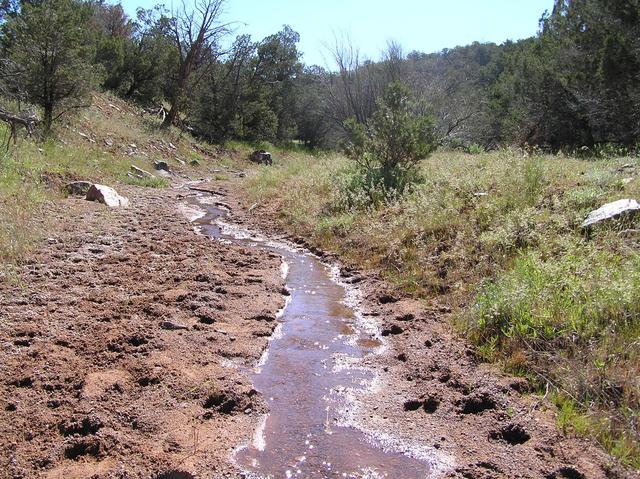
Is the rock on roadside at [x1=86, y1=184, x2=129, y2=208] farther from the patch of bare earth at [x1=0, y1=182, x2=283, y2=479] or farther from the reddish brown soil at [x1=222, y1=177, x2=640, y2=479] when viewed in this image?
the reddish brown soil at [x1=222, y1=177, x2=640, y2=479]

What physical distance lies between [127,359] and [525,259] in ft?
13.1

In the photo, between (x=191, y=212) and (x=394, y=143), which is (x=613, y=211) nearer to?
(x=394, y=143)

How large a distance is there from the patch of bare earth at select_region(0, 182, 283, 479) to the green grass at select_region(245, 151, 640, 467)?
1933mm

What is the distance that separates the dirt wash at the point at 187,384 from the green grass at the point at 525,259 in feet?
1.08

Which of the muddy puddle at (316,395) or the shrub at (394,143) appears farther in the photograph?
the shrub at (394,143)

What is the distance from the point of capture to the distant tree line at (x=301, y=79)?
42.1ft

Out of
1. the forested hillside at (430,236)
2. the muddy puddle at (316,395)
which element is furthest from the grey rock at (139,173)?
the muddy puddle at (316,395)

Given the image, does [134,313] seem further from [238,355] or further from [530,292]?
[530,292]

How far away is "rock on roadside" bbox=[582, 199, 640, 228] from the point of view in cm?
598

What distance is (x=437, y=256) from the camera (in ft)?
21.8

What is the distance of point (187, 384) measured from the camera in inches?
A: 143

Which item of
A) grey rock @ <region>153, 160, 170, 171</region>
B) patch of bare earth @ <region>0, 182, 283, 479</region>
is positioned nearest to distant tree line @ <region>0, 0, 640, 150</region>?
grey rock @ <region>153, 160, 170, 171</region>

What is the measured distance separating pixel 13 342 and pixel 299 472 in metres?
2.47

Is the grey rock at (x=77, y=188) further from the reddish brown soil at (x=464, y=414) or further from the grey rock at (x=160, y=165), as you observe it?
the reddish brown soil at (x=464, y=414)
